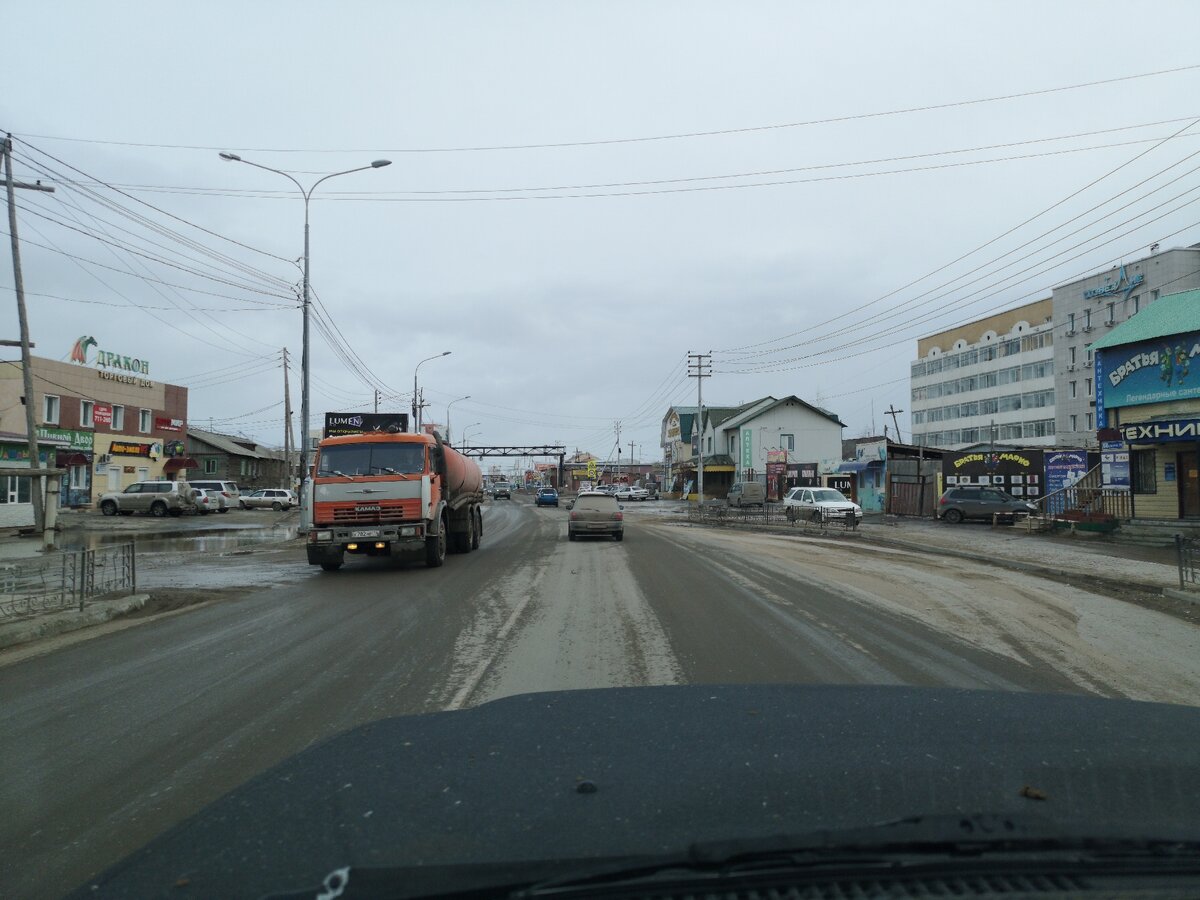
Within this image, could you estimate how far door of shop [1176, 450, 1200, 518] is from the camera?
2559cm

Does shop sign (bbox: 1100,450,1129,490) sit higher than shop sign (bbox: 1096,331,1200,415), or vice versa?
shop sign (bbox: 1096,331,1200,415)

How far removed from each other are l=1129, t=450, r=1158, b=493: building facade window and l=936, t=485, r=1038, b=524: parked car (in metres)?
5.97

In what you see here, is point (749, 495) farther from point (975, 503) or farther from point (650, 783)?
point (650, 783)

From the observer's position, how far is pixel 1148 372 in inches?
1064

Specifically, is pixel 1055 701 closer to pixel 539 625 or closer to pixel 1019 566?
pixel 539 625

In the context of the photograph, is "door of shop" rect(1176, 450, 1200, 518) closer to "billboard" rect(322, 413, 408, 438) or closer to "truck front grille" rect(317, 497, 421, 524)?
"truck front grille" rect(317, 497, 421, 524)

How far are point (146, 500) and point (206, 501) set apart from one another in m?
4.25

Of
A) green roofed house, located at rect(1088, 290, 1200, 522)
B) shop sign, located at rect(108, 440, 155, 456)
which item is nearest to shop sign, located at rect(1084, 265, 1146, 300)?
green roofed house, located at rect(1088, 290, 1200, 522)

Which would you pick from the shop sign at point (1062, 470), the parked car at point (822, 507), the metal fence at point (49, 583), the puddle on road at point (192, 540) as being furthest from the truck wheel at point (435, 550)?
the shop sign at point (1062, 470)

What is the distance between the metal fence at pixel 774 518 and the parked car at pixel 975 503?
5.62m

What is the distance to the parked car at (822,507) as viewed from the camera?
106 ft

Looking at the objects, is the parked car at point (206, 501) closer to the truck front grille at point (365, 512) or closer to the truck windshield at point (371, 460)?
the truck windshield at point (371, 460)

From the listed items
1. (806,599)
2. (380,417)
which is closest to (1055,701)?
(806,599)

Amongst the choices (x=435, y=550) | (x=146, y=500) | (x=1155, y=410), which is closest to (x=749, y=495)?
(x=1155, y=410)
